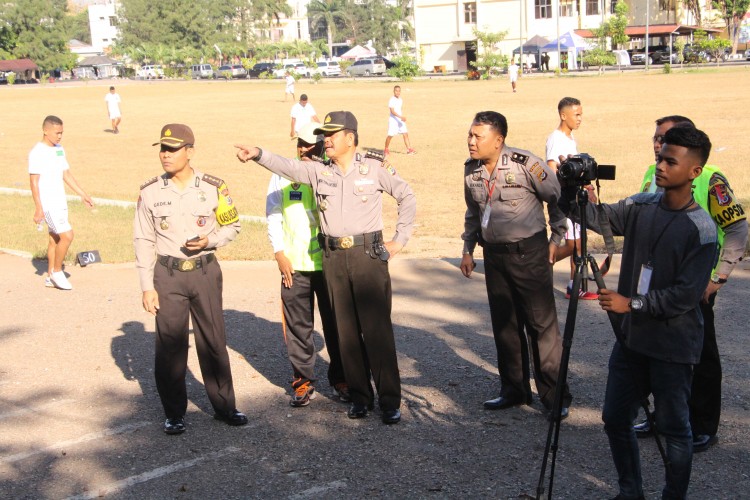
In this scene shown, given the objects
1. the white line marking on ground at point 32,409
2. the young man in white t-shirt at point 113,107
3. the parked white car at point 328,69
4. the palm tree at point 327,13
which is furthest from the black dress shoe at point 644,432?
the palm tree at point 327,13

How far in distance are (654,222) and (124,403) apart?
402 centimetres

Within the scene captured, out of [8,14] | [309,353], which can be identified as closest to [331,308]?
[309,353]

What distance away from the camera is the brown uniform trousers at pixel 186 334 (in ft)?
18.8

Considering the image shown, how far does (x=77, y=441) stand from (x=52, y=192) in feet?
16.3

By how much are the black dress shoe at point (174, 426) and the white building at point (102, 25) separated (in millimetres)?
169180

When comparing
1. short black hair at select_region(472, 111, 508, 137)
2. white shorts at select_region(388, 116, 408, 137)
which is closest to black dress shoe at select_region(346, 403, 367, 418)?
short black hair at select_region(472, 111, 508, 137)

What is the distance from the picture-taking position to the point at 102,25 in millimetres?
168250

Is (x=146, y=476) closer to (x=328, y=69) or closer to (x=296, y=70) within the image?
(x=296, y=70)

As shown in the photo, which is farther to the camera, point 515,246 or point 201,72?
point 201,72

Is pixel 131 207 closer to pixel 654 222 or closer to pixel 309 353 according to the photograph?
pixel 309 353

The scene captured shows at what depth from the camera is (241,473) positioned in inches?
203

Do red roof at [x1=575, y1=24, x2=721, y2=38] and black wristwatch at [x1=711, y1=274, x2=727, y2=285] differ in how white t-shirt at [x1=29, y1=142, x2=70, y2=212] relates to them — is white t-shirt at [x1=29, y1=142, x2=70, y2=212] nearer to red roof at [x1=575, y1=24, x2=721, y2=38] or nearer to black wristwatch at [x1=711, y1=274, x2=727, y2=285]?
black wristwatch at [x1=711, y1=274, x2=727, y2=285]

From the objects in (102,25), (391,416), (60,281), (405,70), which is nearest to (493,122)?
(391,416)

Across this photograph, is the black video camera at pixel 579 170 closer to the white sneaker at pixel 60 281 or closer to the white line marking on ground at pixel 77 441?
the white line marking on ground at pixel 77 441
